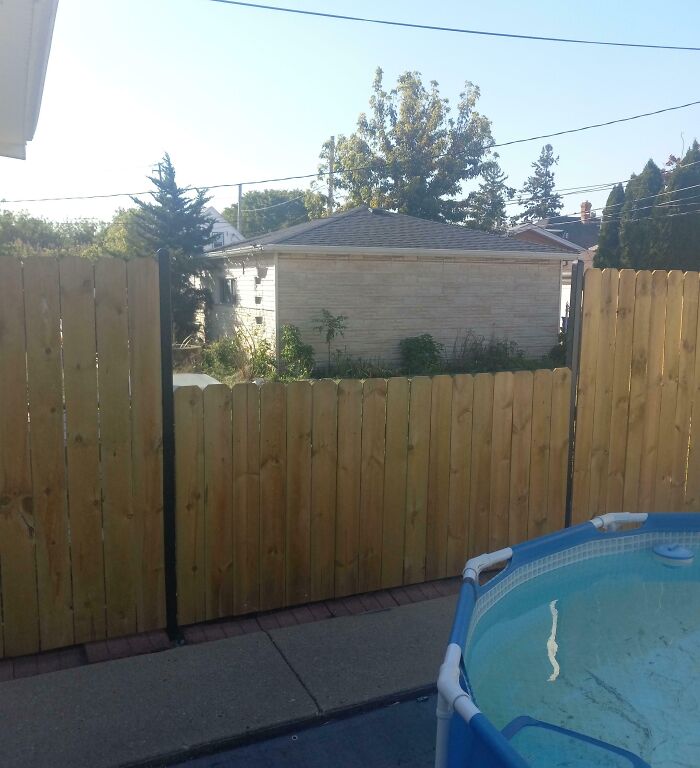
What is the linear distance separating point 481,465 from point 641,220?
2037 centimetres

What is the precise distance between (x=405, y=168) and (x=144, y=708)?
32977 mm

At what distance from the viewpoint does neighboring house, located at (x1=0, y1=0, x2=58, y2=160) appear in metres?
3.01

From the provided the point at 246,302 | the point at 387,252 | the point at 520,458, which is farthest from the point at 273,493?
the point at 246,302

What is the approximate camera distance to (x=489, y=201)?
36969 millimetres

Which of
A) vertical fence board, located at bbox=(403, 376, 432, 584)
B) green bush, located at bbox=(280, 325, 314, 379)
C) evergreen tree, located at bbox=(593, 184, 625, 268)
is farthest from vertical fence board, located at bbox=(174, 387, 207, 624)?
evergreen tree, located at bbox=(593, 184, 625, 268)

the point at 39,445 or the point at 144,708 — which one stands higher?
the point at 39,445

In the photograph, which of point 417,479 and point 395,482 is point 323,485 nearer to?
point 395,482

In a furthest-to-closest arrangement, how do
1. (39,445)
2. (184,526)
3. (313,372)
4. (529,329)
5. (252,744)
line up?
(529,329)
(313,372)
(184,526)
(39,445)
(252,744)

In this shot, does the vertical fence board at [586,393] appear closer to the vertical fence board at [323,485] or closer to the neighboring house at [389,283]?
the vertical fence board at [323,485]

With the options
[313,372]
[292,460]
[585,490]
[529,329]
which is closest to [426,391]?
[292,460]

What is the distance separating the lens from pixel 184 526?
3.88 meters

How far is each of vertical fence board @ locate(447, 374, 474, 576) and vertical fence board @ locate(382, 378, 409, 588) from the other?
1.14 feet

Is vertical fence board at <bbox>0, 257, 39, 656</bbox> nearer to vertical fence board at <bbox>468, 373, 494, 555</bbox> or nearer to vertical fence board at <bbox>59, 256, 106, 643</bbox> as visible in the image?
vertical fence board at <bbox>59, 256, 106, 643</bbox>

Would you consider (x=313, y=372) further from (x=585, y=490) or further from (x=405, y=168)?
(x=405, y=168)
